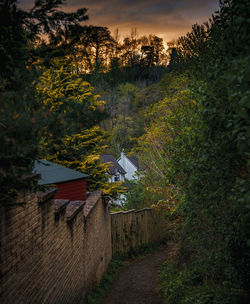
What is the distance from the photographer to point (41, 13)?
2.91m

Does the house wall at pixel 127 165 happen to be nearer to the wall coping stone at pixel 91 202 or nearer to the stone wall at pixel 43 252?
the wall coping stone at pixel 91 202

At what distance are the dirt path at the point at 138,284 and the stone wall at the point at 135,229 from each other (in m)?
1.09

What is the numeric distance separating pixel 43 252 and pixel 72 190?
12.2 ft

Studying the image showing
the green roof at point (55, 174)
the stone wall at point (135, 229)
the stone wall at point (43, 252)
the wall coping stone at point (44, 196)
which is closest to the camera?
the stone wall at point (43, 252)

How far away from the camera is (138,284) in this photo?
9.71 metres

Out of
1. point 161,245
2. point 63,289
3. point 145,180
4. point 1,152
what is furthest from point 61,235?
point 161,245

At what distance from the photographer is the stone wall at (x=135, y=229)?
1308 centimetres

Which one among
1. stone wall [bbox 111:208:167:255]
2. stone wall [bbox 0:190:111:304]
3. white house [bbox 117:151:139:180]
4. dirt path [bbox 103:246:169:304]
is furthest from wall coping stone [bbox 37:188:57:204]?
white house [bbox 117:151:139:180]

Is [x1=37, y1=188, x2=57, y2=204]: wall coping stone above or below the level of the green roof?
below

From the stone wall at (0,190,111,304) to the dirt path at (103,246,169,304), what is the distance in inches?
83.8

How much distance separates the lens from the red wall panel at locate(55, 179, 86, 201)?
7.33 metres

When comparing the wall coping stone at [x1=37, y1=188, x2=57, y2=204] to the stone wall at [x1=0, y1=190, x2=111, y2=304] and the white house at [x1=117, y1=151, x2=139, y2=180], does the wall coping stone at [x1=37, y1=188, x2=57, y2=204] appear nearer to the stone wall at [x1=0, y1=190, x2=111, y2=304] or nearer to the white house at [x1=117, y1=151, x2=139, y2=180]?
the stone wall at [x1=0, y1=190, x2=111, y2=304]

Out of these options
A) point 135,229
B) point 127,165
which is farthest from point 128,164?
point 135,229

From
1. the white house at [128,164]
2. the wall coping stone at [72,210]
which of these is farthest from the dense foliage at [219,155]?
the white house at [128,164]
